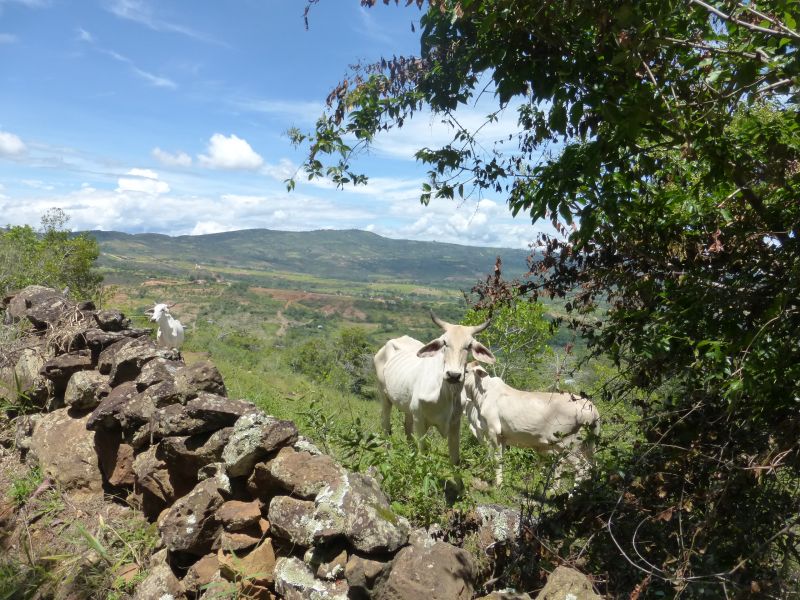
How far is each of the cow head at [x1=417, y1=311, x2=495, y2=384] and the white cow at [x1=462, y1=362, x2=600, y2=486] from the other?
1.37 meters

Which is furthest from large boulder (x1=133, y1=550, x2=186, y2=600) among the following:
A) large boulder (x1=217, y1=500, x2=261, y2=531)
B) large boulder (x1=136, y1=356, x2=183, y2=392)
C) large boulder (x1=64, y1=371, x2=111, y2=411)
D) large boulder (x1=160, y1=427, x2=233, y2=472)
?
large boulder (x1=64, y1=371, x2=111, y2=411)

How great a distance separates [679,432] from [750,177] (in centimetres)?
163

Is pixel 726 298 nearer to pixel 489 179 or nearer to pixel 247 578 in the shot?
pixel 489 179

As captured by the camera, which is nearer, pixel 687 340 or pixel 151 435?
pixel 687 340

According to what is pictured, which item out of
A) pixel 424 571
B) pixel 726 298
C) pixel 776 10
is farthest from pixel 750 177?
pixel 424 571

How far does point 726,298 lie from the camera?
301cm

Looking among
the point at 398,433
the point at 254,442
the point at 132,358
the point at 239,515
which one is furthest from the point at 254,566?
the point at 398,433

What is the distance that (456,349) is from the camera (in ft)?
20.8

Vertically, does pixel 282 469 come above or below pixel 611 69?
below

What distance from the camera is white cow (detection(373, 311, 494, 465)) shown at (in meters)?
6.34

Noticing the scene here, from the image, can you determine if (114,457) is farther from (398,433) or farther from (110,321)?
(398,433)

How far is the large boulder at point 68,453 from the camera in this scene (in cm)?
532

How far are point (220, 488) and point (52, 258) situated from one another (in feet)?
50.4

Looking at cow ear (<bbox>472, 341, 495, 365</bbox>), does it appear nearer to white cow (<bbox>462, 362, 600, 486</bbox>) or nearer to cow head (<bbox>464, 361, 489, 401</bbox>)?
white cow (<bbox>462, 362, 600, 486</bbox>)
